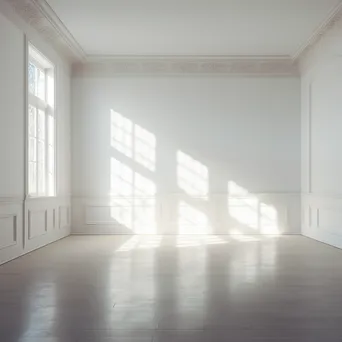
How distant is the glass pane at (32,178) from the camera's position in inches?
307

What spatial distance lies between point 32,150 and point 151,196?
279 centimetres

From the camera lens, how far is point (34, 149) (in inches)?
313

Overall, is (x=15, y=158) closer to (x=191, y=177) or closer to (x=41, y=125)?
(x=41, y=125)

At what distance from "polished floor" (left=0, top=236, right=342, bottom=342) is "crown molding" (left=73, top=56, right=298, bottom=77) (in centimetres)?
409

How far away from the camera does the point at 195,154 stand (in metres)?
9.85

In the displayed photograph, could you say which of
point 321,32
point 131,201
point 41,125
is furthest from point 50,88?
point 321,32

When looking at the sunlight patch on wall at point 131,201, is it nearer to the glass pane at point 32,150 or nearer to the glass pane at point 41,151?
the glass pane at point 41,151

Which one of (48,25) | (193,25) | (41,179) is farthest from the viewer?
(41,179)

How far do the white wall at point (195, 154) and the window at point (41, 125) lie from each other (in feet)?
3.97

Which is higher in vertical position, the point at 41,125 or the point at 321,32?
the point at 321,32

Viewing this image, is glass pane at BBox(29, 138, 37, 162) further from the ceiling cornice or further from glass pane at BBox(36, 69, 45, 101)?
the ceiling cornice

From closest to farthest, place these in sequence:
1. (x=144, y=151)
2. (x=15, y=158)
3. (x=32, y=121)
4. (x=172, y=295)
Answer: (x=172, y=295) < (x=15, y=158) < (x=32, y=121) < (x=144, y=151)

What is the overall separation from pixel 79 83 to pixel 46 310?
274 inches

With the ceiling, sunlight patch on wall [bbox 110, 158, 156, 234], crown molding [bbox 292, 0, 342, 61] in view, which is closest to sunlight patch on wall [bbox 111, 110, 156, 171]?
sunlight patch on wall [bbox 110, 158, 156, 234]
